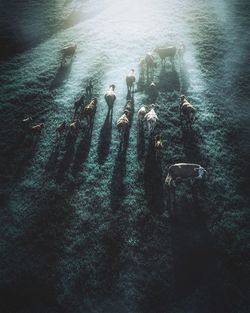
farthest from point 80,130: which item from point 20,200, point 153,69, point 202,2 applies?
point 202,2

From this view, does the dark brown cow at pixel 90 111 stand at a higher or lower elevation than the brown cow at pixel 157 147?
higher

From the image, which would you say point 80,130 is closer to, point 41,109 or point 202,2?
point 41,109

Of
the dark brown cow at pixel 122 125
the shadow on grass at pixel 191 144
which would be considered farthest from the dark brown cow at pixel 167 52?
the dark brown cow at pixel 122 125

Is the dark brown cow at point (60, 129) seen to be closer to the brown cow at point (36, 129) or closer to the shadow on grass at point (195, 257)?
the brown cow at point (36, 129)

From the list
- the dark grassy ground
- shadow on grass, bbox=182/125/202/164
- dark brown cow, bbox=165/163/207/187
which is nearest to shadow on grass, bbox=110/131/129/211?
the dark grassy ground

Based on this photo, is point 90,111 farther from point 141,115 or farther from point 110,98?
point 141,115

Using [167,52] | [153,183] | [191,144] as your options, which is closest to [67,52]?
[167,52]
